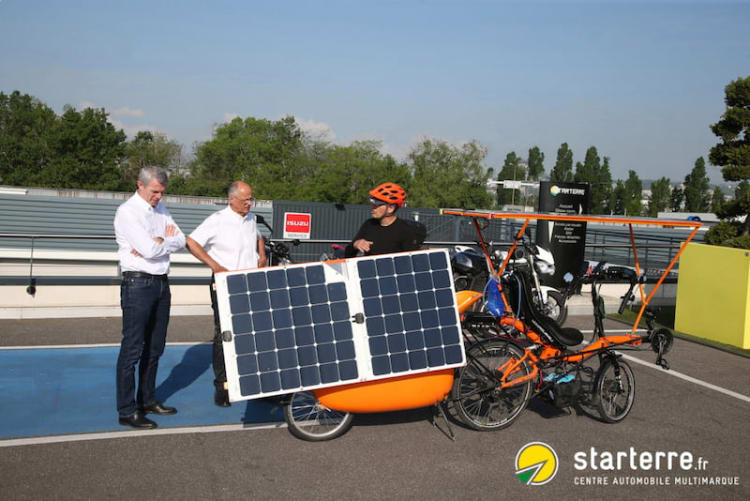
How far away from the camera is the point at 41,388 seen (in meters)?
6.59

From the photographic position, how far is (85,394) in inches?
255

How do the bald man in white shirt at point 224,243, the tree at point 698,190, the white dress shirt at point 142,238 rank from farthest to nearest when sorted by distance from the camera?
the tree at point 698,190 → the bald man in white shirt at point 224,243 → the white dress shirt at point 142,238

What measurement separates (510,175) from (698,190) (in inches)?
1376

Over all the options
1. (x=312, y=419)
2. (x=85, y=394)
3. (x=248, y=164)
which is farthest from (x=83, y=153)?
(x=312, y=419)

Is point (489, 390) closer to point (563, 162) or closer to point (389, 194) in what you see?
point (389, 194)

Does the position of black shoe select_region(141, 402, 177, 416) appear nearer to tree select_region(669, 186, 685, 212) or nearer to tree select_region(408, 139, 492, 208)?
tree select_region(408, 139, 492, 208)

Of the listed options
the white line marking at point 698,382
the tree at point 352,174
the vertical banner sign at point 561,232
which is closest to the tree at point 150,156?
the tree at point 352,174

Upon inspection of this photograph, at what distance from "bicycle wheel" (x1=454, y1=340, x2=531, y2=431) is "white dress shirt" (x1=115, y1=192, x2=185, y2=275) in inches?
104

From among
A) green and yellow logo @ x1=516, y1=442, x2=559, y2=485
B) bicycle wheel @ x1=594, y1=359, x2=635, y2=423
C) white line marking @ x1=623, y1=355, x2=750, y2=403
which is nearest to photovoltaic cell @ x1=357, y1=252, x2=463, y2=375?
green and yellow logo @ x1=516, y1=442, x2=559, y2=485

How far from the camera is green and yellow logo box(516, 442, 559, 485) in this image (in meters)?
4.97

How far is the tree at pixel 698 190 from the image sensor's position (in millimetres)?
92938

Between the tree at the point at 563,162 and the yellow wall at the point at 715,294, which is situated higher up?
the tree at the point at 563,162

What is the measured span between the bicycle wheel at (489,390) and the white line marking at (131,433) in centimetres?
161

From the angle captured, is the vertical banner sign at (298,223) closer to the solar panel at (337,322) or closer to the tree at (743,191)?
the tree at (743,191)
